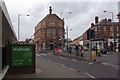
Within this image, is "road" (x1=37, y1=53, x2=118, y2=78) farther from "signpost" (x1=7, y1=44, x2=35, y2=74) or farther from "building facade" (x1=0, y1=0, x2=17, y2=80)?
"building facade" (x1=0, y1=0, x2=17, y2=80)

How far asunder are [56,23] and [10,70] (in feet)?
194

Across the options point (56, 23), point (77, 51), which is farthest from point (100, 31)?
point (77, 51)

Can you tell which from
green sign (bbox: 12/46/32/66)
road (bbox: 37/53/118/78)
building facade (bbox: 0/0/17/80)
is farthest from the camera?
green sign (bbox: 12/46/32/66)

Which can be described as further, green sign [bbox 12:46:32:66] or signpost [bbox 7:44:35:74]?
green sign [bbox 12:46:32:66]

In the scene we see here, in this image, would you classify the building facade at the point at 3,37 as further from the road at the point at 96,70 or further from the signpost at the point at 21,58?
the road at the point at 96,70

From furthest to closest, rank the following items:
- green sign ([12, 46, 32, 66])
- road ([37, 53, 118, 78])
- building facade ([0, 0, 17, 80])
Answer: green sign ([12, 46, 32, 66])
road ([37, 53, 118, 78])
building facade ([0, 0, 17, 80])

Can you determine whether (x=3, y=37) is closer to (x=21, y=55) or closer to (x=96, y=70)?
(x=21, y=55)

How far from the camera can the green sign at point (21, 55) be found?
9.92 metres

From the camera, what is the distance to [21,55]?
33.0 ft

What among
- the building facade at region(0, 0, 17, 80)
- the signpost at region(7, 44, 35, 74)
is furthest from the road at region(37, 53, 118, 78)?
the building facade at region(0, 0, 17, 80)

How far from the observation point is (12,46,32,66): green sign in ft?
32.5

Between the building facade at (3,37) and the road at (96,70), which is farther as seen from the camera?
the road at (96,70)

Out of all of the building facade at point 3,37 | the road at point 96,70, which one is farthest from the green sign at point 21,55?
the road at point 96,70

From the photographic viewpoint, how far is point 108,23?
68.6 m
